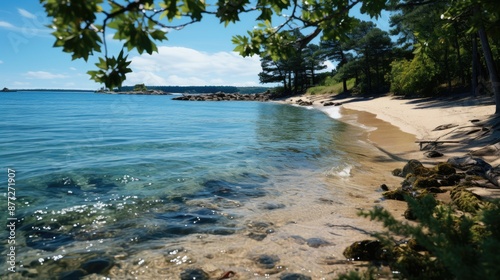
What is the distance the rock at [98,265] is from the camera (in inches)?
179

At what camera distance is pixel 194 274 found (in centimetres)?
429

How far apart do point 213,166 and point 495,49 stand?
75.6 ft

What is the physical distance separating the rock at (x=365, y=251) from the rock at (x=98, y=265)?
3.19 meters

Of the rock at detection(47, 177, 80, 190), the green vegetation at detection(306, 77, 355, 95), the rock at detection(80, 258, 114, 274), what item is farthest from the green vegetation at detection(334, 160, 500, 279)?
the green vegetation at detection(306, 77, 355, 95)

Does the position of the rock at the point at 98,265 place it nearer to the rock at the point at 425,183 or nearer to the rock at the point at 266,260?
the rock at the point at 266,260

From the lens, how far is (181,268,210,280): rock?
13.8 feet

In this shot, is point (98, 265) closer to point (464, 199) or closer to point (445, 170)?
point (464, 199)

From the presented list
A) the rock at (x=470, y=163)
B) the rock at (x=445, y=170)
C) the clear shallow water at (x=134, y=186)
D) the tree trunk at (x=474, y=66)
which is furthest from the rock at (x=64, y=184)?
the tree trunk at (x=474, y=66)

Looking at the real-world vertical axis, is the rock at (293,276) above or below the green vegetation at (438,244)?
below

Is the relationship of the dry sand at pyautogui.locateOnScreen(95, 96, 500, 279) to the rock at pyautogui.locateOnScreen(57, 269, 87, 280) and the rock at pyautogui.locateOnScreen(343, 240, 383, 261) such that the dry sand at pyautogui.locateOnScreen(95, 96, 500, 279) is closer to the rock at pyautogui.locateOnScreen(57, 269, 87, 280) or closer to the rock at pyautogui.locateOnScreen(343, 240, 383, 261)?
the rock at pyautogui.locateOnScreen(343, 240, 383, 261)

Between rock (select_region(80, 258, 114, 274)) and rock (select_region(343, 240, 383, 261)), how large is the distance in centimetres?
319

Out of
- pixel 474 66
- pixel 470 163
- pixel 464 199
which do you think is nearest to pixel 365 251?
pixel 464 199

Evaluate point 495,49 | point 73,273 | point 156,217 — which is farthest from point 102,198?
point 495,49

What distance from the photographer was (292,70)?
7531 cm
